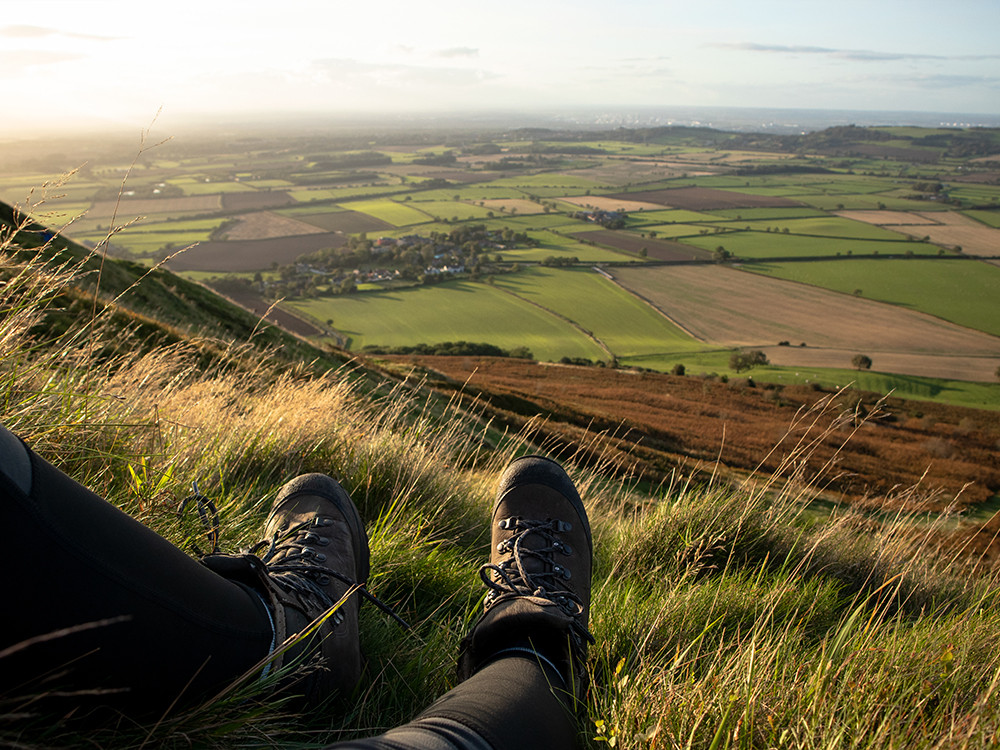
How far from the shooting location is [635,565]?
3074mm

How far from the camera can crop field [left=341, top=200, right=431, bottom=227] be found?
8575cm

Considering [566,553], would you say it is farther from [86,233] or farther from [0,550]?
[86,233]

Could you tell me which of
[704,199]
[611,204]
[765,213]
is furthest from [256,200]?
[765,213]

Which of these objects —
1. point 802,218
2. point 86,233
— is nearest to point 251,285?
point 86,233

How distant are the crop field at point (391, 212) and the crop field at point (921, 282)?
46979 millimetres

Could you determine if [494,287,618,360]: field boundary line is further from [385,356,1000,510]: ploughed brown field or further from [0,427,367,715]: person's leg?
[0,427,367,715]: person's leg

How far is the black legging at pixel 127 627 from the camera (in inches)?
44.7

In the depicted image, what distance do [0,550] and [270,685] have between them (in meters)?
0.66

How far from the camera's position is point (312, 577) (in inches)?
77.3

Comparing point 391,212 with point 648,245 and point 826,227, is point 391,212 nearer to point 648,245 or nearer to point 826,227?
point 648,245

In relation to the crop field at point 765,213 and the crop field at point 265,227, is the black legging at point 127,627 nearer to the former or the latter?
the crop field at point 265,227

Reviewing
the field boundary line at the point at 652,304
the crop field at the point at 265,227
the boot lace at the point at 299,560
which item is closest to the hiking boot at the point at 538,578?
the boot lace at the point at 299,560

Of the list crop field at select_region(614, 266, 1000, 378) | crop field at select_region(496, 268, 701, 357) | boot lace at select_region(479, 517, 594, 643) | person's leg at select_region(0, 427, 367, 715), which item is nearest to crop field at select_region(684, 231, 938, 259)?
crop field at select_region(614, 266, 1000, 378)

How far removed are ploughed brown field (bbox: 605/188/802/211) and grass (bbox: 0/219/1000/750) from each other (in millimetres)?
98365
